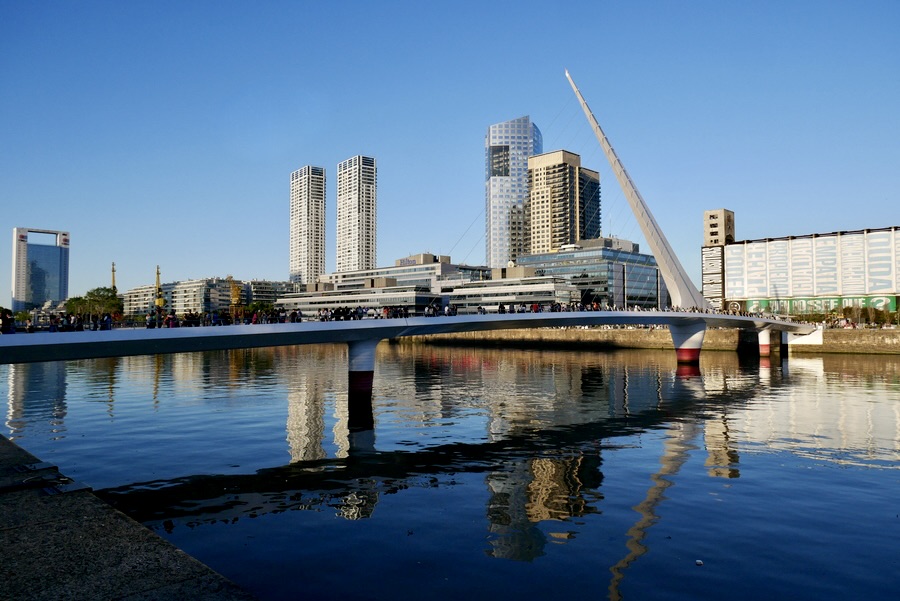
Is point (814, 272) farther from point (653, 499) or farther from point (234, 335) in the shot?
point (653, 499)

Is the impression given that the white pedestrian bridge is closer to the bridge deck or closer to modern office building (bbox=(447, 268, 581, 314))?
the bridge deck

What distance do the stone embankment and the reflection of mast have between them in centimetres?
6622

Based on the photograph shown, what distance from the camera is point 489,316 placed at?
129ft

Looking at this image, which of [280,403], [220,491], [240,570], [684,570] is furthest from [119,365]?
[684,570]

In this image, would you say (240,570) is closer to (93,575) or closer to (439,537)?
(93,575)

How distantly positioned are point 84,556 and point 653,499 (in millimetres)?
12449

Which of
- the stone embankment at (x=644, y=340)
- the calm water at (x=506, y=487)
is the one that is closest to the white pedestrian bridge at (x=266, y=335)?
the calm water at (x=506, y=487)

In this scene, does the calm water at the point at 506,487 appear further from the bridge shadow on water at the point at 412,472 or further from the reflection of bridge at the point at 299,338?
Answer: the reflection of bridge at the point at 299,338

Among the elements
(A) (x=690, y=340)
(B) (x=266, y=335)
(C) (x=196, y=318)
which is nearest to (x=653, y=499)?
(B) (x=266, y=335)

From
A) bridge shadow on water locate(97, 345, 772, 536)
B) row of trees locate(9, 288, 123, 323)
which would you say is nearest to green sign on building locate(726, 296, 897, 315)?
bridge shadow on water locate(97, 345, 772, 536)

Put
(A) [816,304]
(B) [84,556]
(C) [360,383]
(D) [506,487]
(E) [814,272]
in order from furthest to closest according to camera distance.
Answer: (E) [814,272]
(A) [816,304]
(C) [360,383]
(D) [506,487]
(B) [84,556]

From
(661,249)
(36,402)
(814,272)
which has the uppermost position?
(814,272)

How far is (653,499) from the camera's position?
15.2 meters

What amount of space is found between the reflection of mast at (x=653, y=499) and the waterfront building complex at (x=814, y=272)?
12771cm
